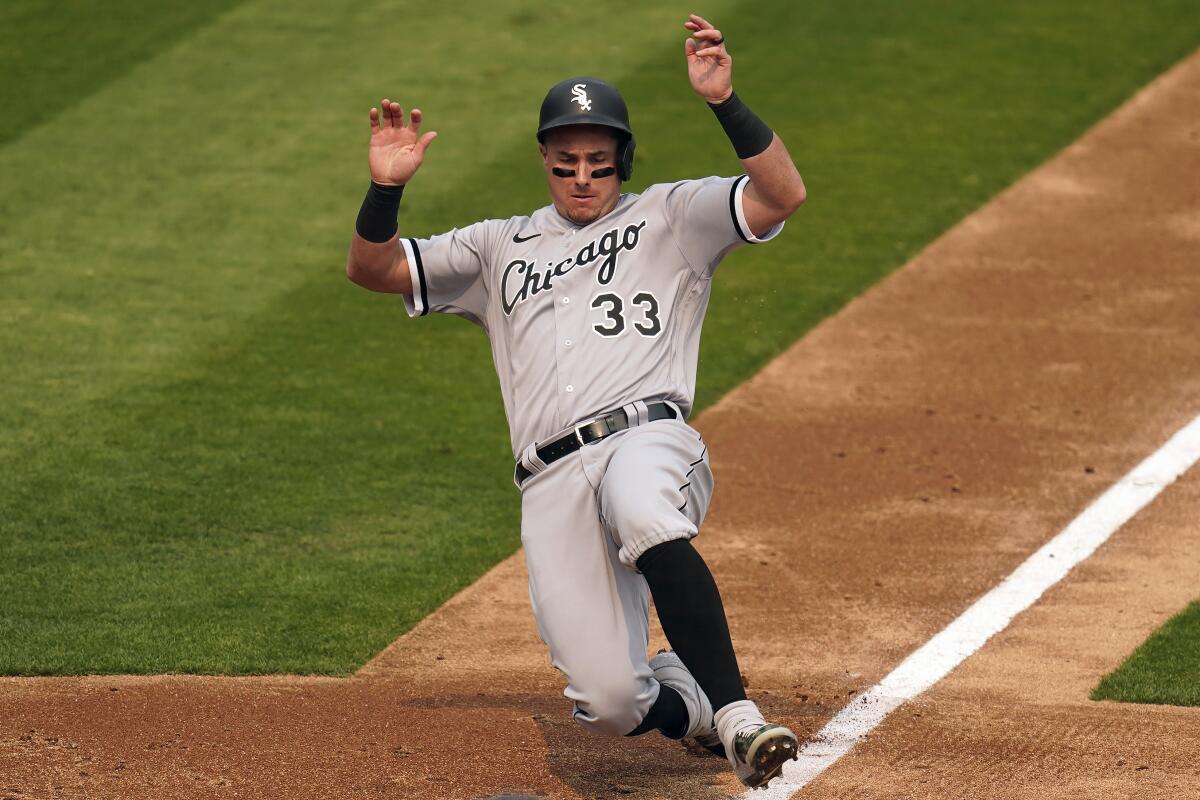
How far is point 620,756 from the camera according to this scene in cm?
495

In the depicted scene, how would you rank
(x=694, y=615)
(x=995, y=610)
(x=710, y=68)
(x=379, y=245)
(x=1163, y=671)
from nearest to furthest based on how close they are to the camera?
(x=694, y=615)
(x=710, y=68)
(x=379, y=245)
(x=1163, y=671)
(x=995, y=610)

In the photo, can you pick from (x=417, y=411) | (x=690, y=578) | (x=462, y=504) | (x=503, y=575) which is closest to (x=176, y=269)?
(x=417, y=411)

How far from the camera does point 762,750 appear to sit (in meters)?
4.07

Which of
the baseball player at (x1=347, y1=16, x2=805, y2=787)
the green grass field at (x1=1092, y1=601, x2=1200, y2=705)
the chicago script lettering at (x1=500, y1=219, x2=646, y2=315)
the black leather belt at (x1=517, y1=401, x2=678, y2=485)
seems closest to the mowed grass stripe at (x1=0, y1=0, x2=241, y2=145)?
the baseball player at (x1=347, y1=16, x2=805, y2=787)

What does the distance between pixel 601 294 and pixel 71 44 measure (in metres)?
7.81

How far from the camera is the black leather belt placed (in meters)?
4.61

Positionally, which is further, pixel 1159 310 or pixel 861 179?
pixel 861 179

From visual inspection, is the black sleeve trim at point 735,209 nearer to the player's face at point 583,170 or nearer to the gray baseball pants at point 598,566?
the player's face at point 583,170

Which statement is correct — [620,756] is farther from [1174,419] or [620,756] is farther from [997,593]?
[1174,419]

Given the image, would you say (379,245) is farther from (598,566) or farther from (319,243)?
(319,243)

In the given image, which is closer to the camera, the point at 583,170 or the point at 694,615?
the point at 694,615

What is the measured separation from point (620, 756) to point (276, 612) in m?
1.58

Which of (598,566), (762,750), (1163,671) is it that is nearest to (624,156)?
(598,566)

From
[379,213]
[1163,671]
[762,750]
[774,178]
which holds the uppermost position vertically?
[774,178]
